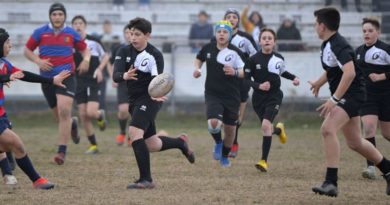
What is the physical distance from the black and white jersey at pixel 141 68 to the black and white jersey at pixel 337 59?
6.50 feet

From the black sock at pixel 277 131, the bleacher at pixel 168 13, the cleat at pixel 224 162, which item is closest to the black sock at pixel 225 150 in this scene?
the cleat at pixel 224 162

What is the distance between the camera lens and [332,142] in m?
8.16

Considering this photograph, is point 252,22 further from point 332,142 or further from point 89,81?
point 332,142

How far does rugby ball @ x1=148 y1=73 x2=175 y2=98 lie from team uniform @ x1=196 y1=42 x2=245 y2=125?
2569 mm

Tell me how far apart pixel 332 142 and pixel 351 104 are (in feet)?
1.46

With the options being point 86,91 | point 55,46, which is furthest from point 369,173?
point 86,91

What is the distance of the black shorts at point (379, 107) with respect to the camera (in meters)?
10.6

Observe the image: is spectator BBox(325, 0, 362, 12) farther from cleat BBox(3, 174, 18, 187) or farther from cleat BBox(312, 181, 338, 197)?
cleat BBox(312, 181, 338, 197)

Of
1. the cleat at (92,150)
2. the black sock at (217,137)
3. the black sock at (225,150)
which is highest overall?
the black sock at (217,137)

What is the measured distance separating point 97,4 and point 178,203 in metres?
15.1

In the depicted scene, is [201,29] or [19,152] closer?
[19,152]

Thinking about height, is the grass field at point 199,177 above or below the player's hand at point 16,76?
below

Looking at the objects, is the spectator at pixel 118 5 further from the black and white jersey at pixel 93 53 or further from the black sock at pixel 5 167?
the black sock at pixel 5 167

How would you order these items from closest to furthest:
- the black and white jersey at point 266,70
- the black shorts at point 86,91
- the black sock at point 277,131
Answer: the black and white jersey at point 266,70 → the black sock at point 277,131 → the black shorts at point 86,91
